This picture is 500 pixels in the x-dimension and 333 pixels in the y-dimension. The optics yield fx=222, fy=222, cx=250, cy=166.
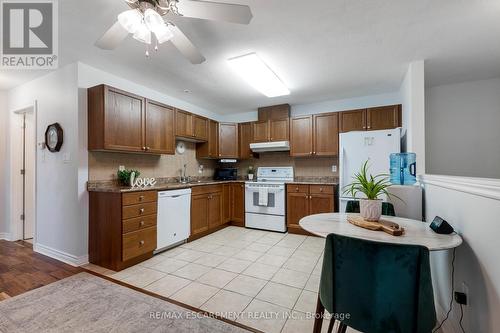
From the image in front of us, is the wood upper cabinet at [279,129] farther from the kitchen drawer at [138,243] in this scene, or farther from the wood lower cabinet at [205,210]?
the kitchen drawer at [138,243]

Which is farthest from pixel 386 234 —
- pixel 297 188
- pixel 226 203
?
pixel 226 203

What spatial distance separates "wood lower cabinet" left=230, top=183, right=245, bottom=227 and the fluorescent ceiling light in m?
1.89

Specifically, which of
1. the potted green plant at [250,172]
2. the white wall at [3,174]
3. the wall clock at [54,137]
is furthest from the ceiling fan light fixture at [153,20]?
the white wall at [3,174]

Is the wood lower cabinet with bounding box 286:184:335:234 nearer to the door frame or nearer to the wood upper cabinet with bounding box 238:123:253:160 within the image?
the wood upper cabinet with bounding box 238:123:253:160

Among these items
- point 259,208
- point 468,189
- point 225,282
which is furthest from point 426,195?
point 259,208

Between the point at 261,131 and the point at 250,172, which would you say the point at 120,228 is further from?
the point at 261,131

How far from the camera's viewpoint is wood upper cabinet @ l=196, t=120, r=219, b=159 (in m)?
4.57

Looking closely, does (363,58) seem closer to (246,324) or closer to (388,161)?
(388,161)

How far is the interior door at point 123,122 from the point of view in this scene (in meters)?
2.67

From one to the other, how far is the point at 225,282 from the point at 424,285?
1798 mm

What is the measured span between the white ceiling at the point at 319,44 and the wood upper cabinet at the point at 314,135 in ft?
2.07

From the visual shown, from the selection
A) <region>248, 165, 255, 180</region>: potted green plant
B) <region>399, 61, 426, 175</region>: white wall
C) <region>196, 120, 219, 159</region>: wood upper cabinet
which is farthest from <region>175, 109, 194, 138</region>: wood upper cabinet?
<region>399, 61, 426, 175</region>: white wall

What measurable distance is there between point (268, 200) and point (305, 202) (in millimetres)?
672

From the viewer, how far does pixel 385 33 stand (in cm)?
215
